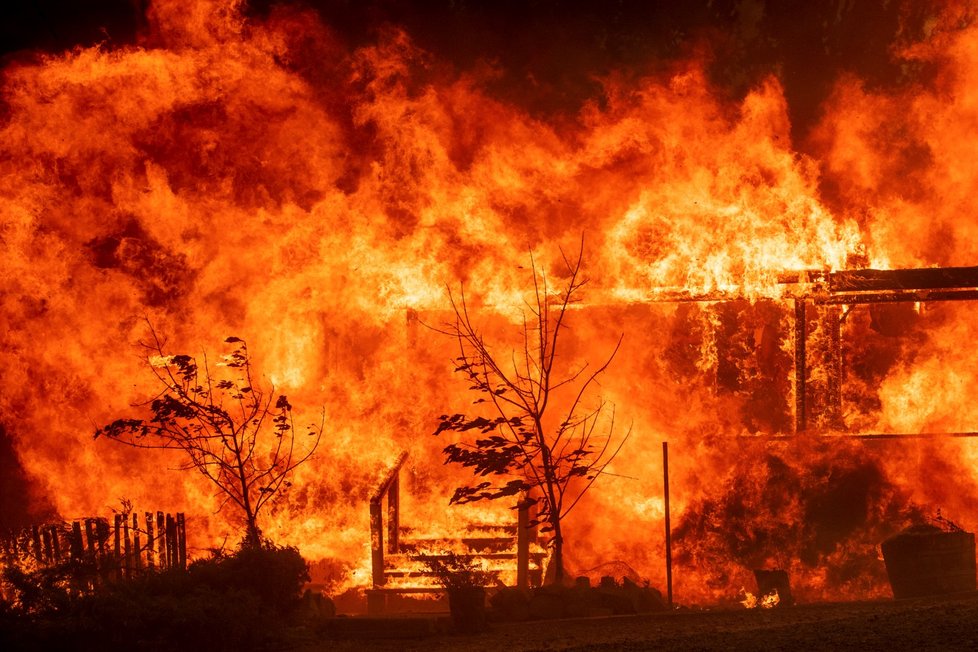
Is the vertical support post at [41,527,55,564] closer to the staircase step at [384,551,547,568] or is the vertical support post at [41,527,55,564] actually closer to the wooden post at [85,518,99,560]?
the wooden post at [85,518,99,560]

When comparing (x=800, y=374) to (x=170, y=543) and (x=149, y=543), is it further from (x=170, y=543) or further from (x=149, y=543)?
(x=149, y=543)

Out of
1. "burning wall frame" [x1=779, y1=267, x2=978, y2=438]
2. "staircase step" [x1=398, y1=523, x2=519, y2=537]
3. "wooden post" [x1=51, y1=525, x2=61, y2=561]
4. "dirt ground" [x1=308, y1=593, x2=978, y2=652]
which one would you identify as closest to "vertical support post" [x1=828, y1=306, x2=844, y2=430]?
"burning wall frame" [x1=779, y1=267, x2=978, y2=438]

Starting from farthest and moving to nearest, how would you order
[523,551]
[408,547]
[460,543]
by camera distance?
[460,543] < [408,547] < [523,551]

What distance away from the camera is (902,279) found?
14.2 m

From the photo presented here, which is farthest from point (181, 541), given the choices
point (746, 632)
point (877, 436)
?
point (877, 436)

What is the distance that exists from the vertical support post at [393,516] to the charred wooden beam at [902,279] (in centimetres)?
652

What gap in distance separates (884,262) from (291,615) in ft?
33.8

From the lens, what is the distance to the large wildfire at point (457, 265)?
1457 cm

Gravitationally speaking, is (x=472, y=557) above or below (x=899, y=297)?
below

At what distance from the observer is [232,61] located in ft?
54.5

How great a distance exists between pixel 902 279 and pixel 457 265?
6241 mm

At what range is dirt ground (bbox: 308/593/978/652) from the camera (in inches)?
322

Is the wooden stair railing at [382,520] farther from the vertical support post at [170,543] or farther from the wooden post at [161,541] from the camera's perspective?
the wooden post at [161,541]

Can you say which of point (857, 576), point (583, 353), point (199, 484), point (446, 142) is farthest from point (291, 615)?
point (446, 142)
